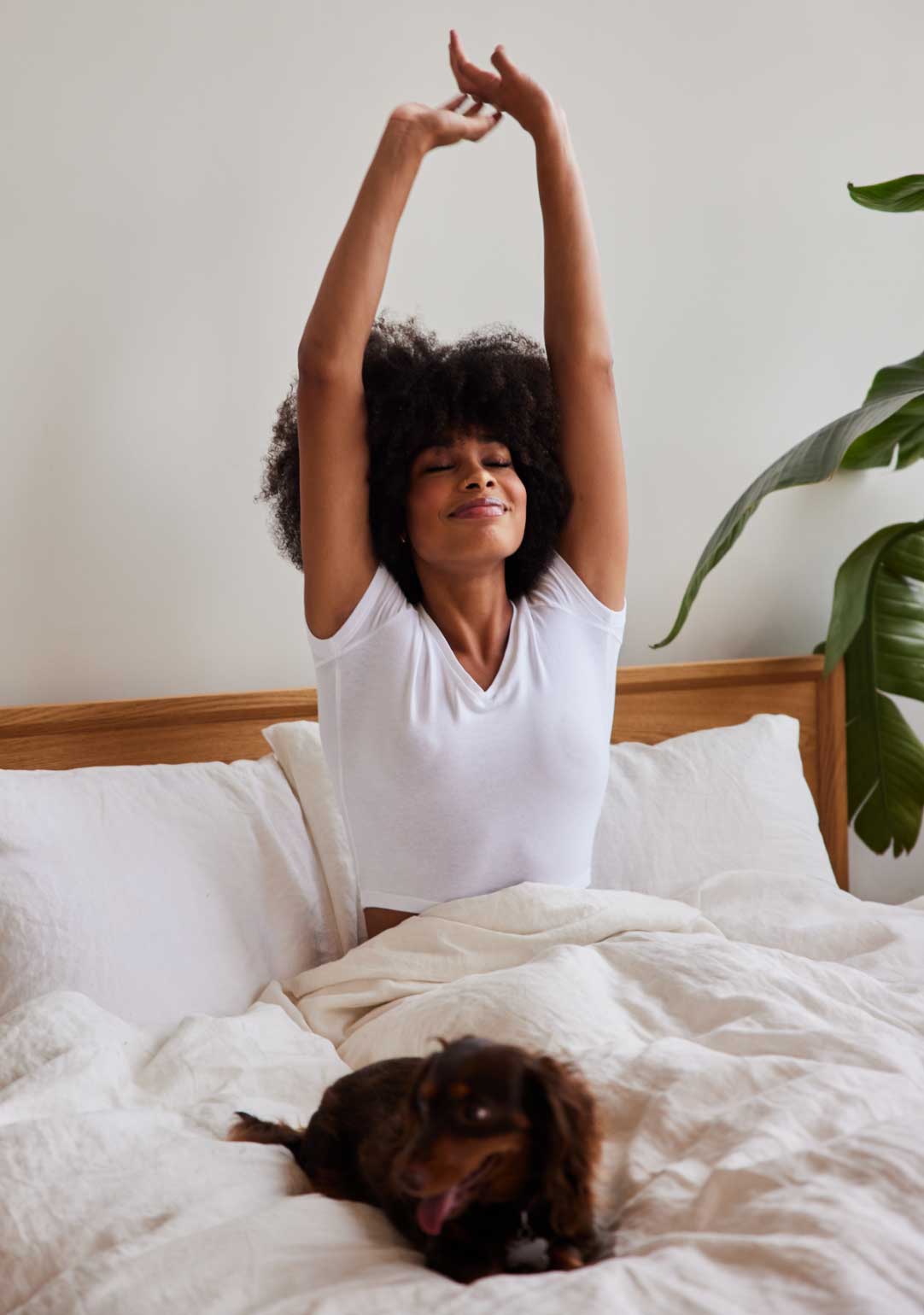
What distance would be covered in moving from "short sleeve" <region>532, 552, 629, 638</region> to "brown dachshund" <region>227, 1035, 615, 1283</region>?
751mm

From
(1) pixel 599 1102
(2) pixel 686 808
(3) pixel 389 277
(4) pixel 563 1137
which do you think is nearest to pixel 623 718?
(2) pixel 686 808

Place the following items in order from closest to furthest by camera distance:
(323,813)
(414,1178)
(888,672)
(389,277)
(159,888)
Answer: (414,1178), (159,888), (323,813), (389,277), (888,672)

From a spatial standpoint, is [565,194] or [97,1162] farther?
[565,194]

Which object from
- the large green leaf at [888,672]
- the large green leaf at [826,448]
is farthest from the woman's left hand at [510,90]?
the large green leaf at [888,672]

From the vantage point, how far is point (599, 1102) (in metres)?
0.76

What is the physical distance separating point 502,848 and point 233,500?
0.75 metres

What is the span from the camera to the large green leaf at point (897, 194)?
1.67 metres

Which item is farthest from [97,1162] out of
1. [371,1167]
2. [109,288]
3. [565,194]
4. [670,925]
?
[109,288]

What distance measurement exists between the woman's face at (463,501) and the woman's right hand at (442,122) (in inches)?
12.7

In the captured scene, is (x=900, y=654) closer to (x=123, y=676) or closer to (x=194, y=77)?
(x=123, y=676)

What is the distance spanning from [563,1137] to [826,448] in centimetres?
130

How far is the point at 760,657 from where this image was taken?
2037 mm

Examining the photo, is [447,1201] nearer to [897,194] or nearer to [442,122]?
[442,122]

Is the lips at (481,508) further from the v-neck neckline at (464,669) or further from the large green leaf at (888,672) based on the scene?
the large green leaf at (888,672)
